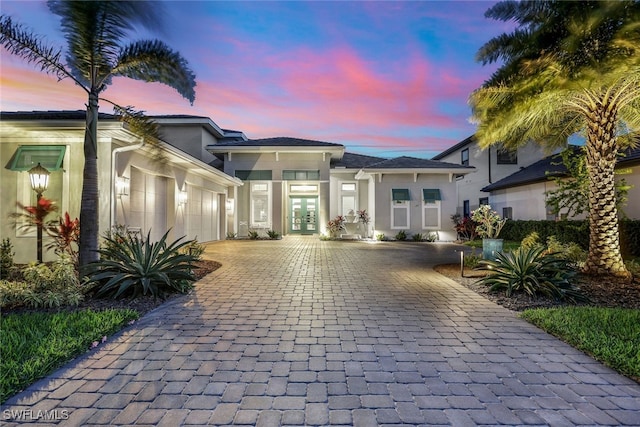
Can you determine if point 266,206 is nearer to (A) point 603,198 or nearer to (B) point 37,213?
(B) point 37,213

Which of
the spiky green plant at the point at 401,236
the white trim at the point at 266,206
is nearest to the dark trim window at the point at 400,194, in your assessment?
the spiky green plant at the point at 401,236

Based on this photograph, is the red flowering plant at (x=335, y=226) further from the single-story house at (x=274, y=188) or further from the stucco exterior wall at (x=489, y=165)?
the stucco exterior wall at (x=489, y=165)

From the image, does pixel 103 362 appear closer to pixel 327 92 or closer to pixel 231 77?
pixel 231 77

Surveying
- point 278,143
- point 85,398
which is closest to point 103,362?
point 85,398

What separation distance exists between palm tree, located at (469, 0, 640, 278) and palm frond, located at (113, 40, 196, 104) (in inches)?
264

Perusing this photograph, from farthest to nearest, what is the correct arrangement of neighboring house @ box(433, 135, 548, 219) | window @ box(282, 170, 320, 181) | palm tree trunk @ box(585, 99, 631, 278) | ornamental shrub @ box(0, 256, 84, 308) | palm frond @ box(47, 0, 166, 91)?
neighboring house @ box(433, 135, 548, 219) → window @ box(282, 170, 320, 181) → palm tree trunk @ box(585, 99, 631, 278) → palm frond @ box(47, 0, 166, 91) → ornamental shrub @ box(0, 256, 84, 308)

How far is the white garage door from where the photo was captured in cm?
1025

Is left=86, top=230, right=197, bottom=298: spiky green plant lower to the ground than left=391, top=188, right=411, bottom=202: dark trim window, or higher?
lower

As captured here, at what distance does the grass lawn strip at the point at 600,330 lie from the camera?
10.7 ft

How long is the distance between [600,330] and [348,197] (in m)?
17.5

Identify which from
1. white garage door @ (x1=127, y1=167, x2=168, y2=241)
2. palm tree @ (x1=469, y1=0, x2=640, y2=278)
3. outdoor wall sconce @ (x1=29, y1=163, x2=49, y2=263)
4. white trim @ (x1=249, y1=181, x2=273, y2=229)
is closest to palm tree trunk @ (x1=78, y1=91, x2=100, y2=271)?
outdoor wall sconce @ (x1=29, y1=163, x2=49, y2=263)

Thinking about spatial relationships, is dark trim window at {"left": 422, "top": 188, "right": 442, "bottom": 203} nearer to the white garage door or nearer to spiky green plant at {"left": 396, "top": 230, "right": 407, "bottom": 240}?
spiky green plant at {"left": 396, "top": 230, "right": 407, "bottom": 240}

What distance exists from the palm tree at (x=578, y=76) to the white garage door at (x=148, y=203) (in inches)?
406

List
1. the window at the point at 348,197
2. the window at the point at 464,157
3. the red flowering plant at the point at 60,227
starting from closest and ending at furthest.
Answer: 1. the red flowering plant at the point at 60,227
2. the window at the point at 348,197
3. the window at the point at 464,157
